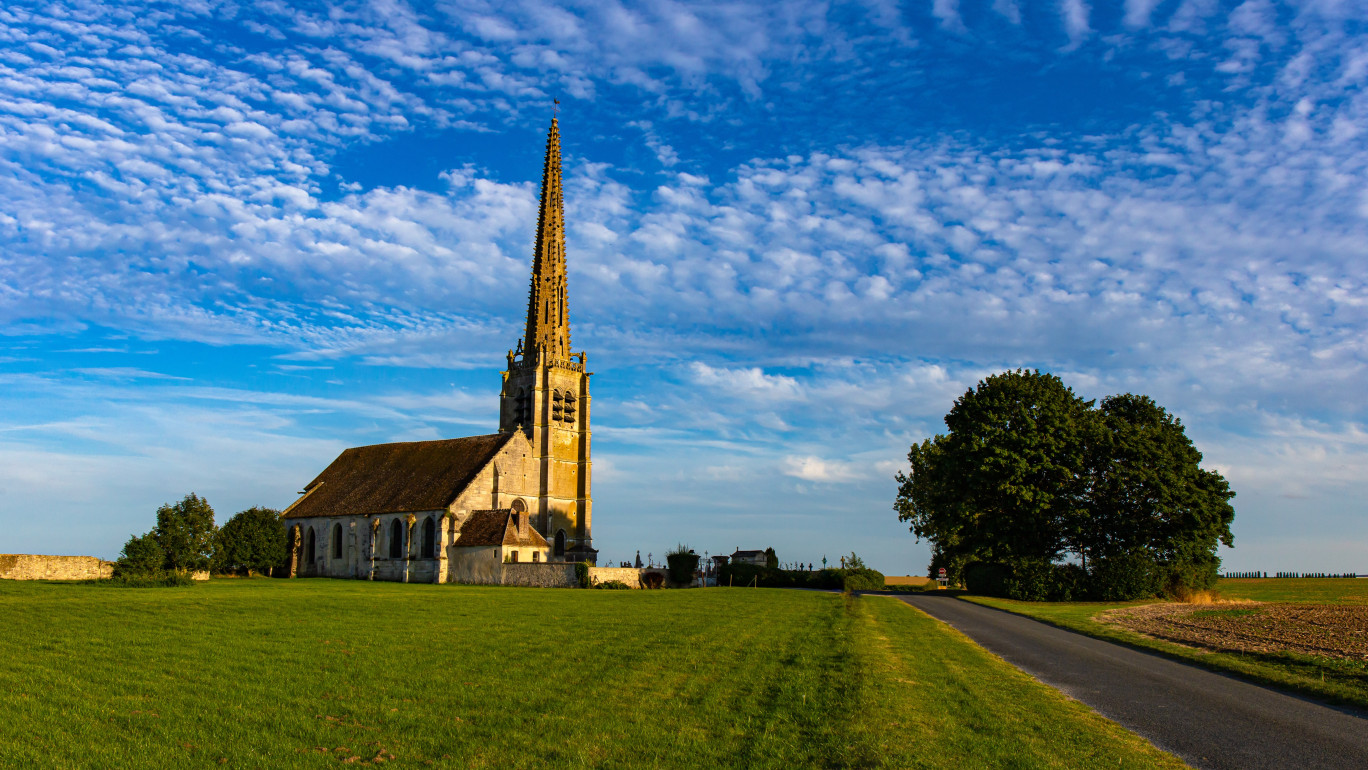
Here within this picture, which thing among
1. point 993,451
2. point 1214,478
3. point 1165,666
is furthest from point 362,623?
point 1214,478

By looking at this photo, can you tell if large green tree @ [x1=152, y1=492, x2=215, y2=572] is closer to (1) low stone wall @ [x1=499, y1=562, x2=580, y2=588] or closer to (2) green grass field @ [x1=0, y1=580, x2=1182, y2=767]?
(1) low stone wall @ [x1=499, y1=562, x2=580, y2=588]

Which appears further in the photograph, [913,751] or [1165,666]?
[1165,666]

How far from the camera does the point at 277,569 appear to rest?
67500 millimetres

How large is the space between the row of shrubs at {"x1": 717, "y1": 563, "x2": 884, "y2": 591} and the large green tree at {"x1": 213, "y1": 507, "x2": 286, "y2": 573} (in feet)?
108

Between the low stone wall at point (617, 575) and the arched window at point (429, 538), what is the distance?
13748 mm

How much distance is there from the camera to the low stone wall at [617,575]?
168 feet

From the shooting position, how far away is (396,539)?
202 ft

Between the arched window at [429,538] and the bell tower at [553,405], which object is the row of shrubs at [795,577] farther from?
the arched window at [429,538]

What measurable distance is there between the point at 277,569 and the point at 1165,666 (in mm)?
A: 65886

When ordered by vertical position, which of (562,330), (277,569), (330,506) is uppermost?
(562,330)

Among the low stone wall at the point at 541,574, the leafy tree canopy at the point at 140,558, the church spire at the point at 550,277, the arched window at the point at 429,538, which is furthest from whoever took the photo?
the church spire at the point at 550,277

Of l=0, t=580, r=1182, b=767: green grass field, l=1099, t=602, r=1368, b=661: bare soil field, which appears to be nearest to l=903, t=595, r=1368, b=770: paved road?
l=0, t=580, r=1182, b=767: green grass field

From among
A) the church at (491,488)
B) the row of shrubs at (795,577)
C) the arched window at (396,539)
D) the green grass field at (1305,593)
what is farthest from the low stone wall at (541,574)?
the green grass field at (1305,593)

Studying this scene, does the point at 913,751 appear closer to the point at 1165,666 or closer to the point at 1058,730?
the point at 1058,730
